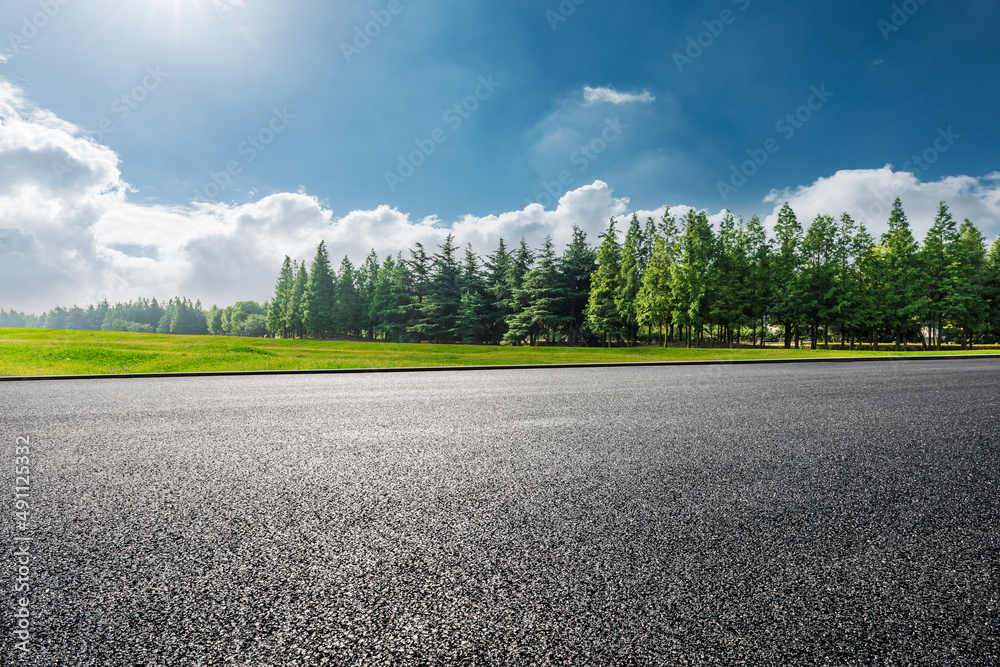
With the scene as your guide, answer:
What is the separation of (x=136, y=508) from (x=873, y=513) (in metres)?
5.51

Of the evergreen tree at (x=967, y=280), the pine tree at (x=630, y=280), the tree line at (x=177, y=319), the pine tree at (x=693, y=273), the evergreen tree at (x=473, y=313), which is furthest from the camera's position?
the tree line at (x=177, y=319)

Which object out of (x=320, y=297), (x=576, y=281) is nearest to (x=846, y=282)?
(x=576, y=281)

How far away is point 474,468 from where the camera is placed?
172 inches

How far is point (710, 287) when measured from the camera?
40875mm

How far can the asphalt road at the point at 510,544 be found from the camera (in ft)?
6.35

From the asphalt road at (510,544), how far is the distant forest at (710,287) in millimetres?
39152

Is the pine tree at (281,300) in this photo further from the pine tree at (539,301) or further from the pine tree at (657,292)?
the pine tree at (657,292)

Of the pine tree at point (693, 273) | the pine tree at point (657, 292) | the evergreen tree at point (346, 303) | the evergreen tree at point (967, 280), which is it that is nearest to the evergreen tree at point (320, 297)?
the evergreen tree at point (346, 303)

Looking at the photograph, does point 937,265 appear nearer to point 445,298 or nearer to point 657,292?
point 657,292

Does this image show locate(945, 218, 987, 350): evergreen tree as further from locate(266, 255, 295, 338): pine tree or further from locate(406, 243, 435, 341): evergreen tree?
locate(266, 255, 295, 338): pine tree

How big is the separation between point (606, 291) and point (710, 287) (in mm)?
10188

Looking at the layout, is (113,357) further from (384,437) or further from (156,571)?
(156,571)

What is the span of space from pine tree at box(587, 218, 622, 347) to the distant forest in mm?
119

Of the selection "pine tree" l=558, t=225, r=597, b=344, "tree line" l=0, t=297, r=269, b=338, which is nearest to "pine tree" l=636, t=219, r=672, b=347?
"pine tree" l=558, t=225, r=597, b=344
